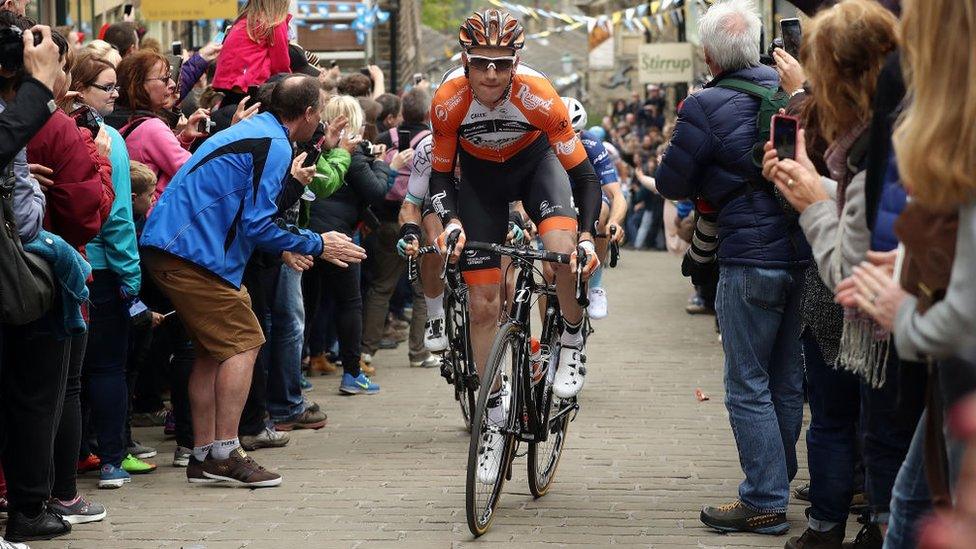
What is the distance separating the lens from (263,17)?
32.5 ft

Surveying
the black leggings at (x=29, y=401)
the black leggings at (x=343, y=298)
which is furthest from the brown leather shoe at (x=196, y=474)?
the black leggings at (x=343, y=298)

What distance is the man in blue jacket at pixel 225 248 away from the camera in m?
7.42

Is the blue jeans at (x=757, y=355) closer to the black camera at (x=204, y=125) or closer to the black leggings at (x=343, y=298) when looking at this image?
the black camera at (x=204, y=125)

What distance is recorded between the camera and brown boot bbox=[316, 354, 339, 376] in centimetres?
1205

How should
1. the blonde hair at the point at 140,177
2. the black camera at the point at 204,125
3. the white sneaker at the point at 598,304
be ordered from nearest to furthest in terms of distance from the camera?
1. the blonde hair at the point at 140,177
2. the black camera at the point at 204,125
3. the white sneaker at the point at 598,304

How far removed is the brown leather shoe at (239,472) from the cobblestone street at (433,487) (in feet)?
0.23

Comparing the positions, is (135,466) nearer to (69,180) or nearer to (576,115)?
(69,180)

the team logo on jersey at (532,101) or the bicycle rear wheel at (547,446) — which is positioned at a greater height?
the team logo on jersey at (532,101)

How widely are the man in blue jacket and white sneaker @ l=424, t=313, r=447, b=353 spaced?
123 cm

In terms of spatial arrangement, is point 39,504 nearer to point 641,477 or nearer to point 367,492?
point 367,492

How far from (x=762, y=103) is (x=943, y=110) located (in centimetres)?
308

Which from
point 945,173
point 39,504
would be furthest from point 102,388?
point 945,173

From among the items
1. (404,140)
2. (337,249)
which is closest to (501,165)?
(337,249)

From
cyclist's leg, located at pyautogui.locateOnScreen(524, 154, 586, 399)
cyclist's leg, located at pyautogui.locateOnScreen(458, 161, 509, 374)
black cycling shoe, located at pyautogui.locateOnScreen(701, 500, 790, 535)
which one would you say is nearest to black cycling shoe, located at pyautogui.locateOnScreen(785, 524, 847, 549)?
black cycling shoe, located at pyautogui.locateOnScreen(701, 500, 790, 535)
